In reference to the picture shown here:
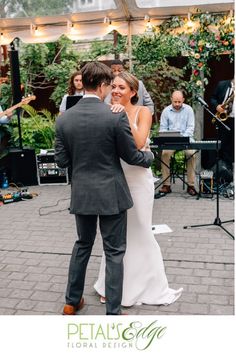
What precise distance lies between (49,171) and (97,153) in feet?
15.8

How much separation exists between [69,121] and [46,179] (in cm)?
486

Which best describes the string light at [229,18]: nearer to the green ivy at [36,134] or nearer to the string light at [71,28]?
the string light at [71,28]

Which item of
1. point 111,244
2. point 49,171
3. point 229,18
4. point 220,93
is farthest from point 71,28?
point 111,244

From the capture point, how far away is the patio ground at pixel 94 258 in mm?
3229

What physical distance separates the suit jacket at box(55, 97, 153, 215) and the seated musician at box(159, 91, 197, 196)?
372 centimetres

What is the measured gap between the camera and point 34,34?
741 centimetres

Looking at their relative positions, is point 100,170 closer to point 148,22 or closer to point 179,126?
point 179,126

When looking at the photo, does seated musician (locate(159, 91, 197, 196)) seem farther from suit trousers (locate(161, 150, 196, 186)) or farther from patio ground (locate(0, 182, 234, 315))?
Result: patio ground (locate(0, 182, 234, 315))

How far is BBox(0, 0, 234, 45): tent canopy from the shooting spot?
6395 millimetres

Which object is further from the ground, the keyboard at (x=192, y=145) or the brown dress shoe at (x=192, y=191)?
the keyboard at (x=192, y=145)

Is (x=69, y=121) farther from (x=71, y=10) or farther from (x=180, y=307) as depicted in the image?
(x=71, y=10)

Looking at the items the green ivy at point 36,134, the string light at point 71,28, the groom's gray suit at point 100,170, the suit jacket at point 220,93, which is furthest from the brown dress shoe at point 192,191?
the groom's gray suit at point 100,170

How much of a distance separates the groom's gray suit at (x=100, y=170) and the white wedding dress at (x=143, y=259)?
0.29m
